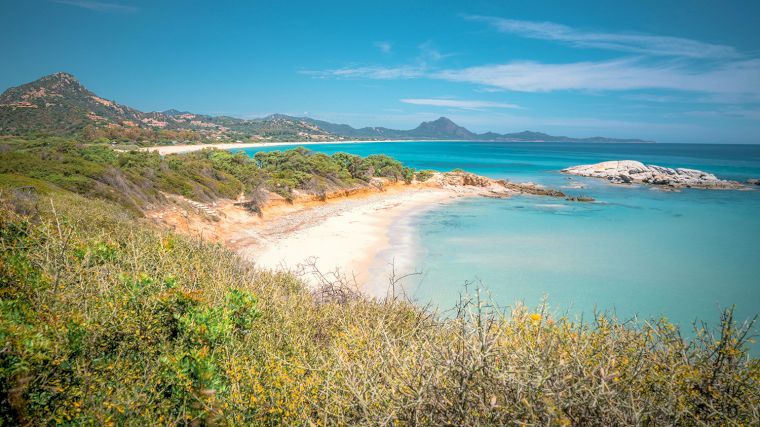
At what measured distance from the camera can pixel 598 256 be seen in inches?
831

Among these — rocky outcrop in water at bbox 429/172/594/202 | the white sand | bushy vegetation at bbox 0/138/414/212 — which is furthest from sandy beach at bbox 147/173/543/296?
rocky outcrop in water at bbox 429/172/594/202

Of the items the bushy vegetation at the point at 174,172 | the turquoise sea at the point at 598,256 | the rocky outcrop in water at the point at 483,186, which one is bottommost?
the turquoise sea at the point at 598,256

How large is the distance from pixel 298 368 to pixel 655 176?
68118 mm

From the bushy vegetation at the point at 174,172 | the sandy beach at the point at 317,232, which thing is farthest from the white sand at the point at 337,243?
the bushy vegetation at the point at 174,172

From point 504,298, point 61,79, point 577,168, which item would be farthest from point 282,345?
point 61,79

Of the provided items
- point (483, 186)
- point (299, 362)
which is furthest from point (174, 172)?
point (483, 186)

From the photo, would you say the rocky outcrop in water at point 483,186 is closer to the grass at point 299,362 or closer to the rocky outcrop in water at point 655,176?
the rocky outcrop in water at point 655,176

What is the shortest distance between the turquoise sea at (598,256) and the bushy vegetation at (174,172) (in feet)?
37.2

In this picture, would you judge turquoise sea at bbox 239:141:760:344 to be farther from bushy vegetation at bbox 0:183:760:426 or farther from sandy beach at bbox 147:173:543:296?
bushy vegetation at bbox 0:183:760:426

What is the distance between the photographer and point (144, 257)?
7613 millimetres

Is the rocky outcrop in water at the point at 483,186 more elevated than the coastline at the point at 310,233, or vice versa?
the rocky outcrop in water at the point at 483,186

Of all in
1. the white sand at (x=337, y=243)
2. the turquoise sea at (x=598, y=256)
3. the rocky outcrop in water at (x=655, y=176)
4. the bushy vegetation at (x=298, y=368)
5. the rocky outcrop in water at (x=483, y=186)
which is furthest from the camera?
the rocky outcrop in water at (x=655, y=176)

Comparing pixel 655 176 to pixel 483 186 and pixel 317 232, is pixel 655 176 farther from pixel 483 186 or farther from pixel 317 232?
pixel 317 232

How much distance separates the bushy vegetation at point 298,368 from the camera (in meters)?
2.82
